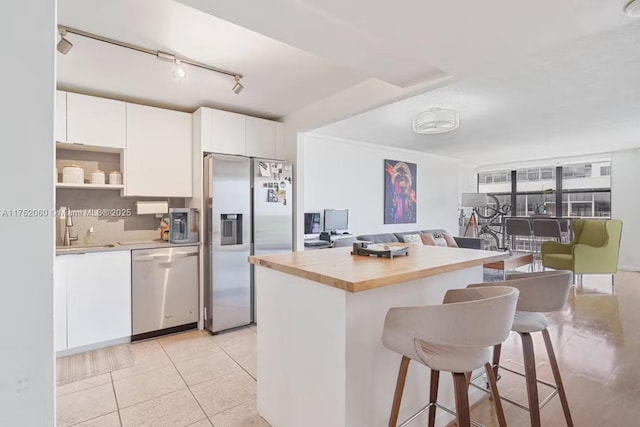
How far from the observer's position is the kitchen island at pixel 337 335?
4.74 feet

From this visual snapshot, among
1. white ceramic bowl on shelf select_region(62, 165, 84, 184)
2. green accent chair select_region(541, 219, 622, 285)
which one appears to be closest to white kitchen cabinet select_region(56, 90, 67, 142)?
white ceramic bowl on shelf select_region(62, 165, 84, 184)

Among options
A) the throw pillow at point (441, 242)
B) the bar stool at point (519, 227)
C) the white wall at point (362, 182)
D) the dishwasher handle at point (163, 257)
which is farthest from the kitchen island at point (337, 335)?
the bar stool at point (519, 227)

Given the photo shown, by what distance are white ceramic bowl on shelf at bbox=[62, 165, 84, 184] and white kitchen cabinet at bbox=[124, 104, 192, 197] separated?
37 cm

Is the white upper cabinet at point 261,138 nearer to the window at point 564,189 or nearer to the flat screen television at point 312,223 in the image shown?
the flat screen television at point 312,223

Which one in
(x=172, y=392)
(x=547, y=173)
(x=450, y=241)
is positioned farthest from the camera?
(x=547, y=173)

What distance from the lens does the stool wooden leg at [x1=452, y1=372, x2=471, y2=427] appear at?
1258 millimetres

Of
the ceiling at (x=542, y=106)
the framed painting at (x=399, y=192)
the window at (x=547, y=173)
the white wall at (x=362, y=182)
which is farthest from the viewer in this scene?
the window at (x=547, y=173)

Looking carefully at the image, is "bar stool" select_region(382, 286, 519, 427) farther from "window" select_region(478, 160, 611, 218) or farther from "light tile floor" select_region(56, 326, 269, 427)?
"window" select_region(478, 160, 611, 218)

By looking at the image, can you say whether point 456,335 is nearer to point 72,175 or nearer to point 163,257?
point 163,257

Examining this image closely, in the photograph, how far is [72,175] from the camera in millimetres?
2967

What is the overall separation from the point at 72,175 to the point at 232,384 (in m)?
2.37

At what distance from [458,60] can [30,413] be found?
2470mm

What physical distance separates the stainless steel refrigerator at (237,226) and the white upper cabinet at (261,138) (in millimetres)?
207

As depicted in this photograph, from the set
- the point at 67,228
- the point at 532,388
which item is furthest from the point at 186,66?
the point at 532,388
